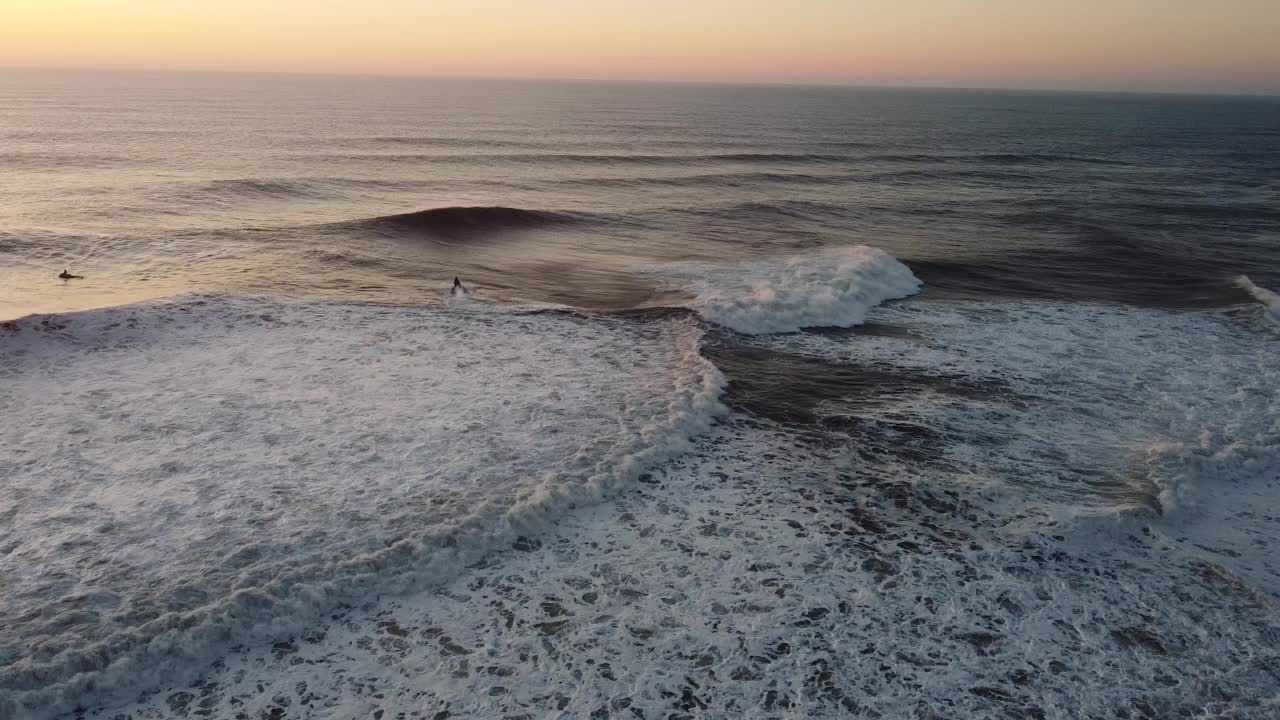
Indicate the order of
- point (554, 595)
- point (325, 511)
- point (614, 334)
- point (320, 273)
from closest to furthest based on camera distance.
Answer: point (554, 595) < point (325, 511) < point (614, 334) < point (320, 273)

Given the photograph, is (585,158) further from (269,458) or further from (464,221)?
(269,458)

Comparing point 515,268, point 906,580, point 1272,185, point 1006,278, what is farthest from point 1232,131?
point 906,580

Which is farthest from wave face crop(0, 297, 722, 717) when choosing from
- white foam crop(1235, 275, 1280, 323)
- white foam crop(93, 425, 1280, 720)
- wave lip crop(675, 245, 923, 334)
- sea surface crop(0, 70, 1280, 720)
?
white foam crop(1235, 275, 1280, 323)

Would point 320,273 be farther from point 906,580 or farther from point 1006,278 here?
point 1006,278

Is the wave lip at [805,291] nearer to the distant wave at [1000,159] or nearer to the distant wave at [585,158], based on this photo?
the distant wave at [585,158]

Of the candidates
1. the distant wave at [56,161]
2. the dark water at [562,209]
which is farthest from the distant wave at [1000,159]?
the distant wave at [56,161]

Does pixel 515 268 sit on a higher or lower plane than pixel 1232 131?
lower
